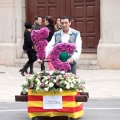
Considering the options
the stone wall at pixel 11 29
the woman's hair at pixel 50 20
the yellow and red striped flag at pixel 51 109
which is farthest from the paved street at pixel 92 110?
the stone wall at pixel 11 29

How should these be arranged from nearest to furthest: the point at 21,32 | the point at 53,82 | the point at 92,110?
1. the point at 53,82
2. the point at 92,110
3. the point at 21,32

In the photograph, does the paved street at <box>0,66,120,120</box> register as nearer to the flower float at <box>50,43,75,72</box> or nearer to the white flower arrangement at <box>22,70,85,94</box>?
the white flower arrangement at <box>22,70,85,94</box>

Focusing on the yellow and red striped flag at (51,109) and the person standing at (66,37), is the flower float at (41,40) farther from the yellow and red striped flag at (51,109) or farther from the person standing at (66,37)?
the yellow and red striped flag at (51,109)

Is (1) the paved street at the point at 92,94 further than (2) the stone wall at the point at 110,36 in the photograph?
No

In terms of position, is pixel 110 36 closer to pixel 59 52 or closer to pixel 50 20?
pixel 50 20

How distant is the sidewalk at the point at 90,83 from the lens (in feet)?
41.1

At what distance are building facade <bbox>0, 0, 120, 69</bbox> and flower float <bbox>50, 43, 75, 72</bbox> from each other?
848 cm

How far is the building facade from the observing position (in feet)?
58.0

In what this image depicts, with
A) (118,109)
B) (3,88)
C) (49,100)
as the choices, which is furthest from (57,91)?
(3,88)

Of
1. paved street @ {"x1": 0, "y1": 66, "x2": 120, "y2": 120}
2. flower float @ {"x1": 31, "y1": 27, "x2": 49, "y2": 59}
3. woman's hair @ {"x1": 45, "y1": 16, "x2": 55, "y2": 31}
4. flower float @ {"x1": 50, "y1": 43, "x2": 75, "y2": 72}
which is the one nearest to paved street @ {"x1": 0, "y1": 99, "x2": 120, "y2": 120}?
paved street @ {"x1": 0, "y1": 66, "x2": 120, "y2": 120}

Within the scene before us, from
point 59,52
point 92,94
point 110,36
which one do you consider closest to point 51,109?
point 59,52

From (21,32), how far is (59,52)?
33.0ft

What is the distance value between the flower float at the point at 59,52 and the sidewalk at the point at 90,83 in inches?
113

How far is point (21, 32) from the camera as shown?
19.2 metres
